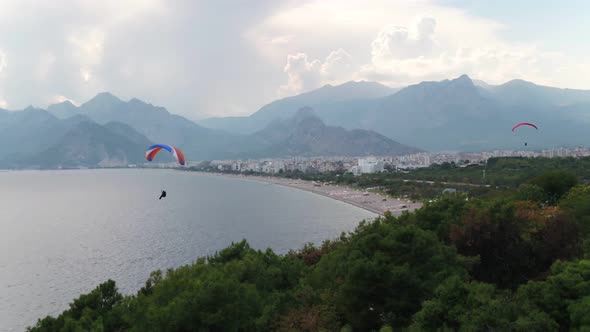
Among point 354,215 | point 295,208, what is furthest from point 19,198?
point 354,215

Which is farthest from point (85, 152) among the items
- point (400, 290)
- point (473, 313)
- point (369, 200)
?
point (473, 313)

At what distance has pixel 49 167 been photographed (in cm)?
18050

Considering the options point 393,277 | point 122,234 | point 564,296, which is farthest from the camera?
point 122,234

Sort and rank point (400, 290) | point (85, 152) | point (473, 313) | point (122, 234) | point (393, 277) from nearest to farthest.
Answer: point (473, 313) < point (393, 277) < point (400, 290) < point (122, 234) < point (85, 152)

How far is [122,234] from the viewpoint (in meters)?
39.6

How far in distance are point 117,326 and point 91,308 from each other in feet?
3.95

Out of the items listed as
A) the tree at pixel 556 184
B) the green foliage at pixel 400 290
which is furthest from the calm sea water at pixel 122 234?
the tree at pixel 556 184

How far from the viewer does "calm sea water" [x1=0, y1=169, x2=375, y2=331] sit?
976 inches

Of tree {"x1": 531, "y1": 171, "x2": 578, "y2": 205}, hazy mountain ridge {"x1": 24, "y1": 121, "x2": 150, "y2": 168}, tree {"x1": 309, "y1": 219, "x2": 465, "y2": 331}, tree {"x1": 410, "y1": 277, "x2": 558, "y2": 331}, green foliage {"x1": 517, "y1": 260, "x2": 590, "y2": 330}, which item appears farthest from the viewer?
hazy mountain ridge {"x1": 24, "y1": 121, "x2": 150, "y2": 168}

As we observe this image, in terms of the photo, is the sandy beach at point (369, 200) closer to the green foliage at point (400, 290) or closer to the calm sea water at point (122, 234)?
the calm sea water at point (122, 234)

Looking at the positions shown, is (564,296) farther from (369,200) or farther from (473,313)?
(369,200)

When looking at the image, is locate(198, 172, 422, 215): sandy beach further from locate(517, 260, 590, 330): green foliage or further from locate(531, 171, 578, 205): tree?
locate(517, 260, 590, 330): green foliage

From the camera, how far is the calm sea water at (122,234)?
976 inches

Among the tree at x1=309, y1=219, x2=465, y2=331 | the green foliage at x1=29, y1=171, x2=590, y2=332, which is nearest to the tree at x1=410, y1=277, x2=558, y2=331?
the green foliage at x1=29, y1=171, x2=590, y2=332
